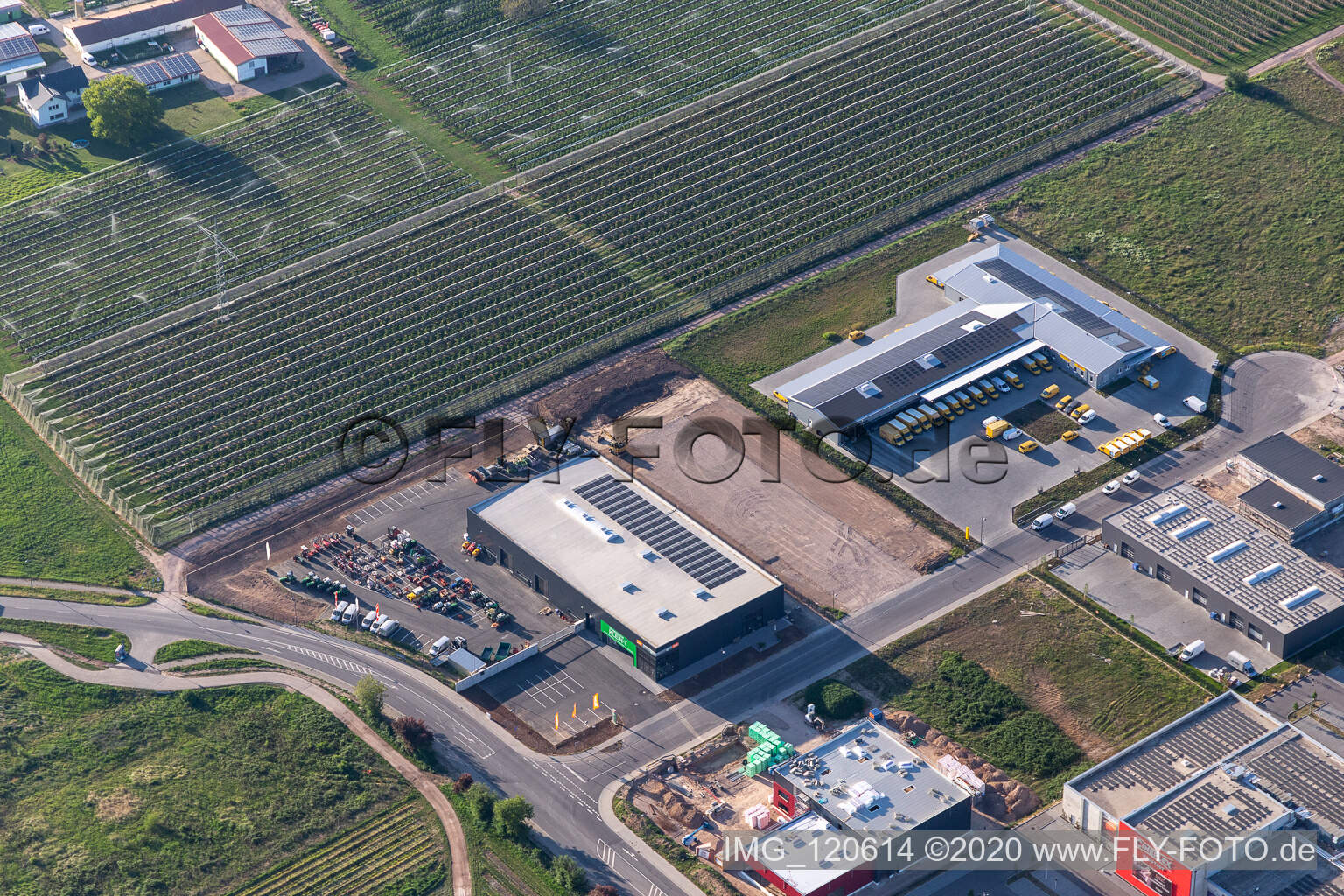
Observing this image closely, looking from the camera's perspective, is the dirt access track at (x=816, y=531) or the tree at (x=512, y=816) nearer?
the tree at (x=512, y=816)

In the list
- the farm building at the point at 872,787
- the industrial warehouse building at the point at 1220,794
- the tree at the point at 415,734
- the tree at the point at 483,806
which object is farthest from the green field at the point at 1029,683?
the tree at the point at 415,734

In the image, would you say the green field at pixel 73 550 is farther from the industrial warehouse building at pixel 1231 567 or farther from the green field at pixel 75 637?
the industrial warehouse building at pixel 1231 567

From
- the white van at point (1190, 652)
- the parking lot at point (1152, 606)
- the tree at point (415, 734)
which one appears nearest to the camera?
the tree at point (415, 734)

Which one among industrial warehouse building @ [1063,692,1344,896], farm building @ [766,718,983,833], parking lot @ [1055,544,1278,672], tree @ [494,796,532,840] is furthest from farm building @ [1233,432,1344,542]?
tree @ [494,796,532,840]

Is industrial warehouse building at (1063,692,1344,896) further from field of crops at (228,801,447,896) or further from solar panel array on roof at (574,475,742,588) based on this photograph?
field of crops at (228,801,447,896)

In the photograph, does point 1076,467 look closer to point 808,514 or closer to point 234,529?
point 808,514

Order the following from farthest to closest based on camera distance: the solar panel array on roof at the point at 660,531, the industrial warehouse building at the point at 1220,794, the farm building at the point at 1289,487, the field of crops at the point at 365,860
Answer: the farm building at the point at 1289,487 → the solar panel array on roof at the point at 660,531 → the field of crops at the point at 365,860 → the industrial warehouse building at the point at 1220,794

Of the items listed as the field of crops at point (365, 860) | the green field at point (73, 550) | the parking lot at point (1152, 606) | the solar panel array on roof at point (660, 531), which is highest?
the solar panel array on roof at point (660, 531)
